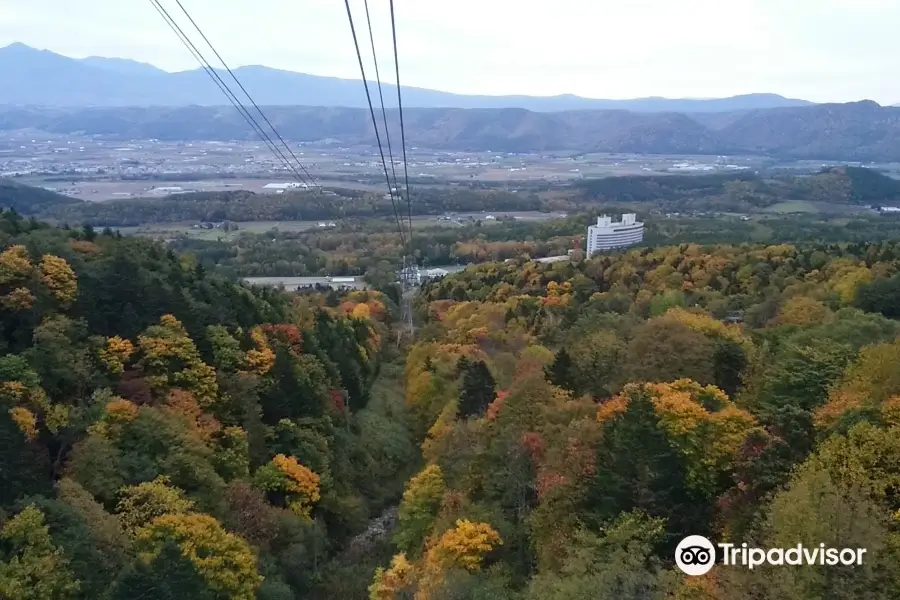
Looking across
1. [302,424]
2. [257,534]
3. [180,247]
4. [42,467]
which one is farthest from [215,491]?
[180,247]

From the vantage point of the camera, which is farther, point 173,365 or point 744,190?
point 744,190

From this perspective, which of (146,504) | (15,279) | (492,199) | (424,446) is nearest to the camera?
(146,504)

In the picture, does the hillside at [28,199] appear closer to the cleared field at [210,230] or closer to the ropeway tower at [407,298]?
the cleared field at [210,230]

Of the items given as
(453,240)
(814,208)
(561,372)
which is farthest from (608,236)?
(561,372)

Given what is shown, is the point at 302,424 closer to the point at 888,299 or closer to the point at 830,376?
the point at 830,376

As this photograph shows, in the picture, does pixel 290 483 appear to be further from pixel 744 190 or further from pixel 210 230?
pixel 744 190

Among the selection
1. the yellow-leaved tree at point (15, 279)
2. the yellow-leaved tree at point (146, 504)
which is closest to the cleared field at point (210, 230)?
the yellow-leaved tree at point (15, 279)
